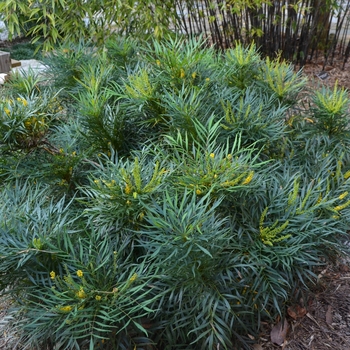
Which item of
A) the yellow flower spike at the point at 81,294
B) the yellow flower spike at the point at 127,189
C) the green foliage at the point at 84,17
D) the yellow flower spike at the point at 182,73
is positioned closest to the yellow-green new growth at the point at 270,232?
the yellow flower spike at the point at 127,189

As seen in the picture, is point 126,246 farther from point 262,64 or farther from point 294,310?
point 262,64

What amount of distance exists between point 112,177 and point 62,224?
0.21 m

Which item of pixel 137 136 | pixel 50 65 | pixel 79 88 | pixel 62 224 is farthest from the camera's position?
pixel 50 65

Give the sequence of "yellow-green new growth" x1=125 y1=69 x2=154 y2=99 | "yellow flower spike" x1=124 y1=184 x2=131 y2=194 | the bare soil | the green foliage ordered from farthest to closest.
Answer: the green foliage < "yellow-green new growth" x1=125 y1=69 x2=154 y2=99 < the bare soil < "yellow flower spike" x1=124 y1=184 x2=131 y2=194

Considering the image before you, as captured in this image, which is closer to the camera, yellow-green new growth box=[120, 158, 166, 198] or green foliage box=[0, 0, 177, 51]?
yellow-green new growth box=[120, 158, 166, 198]

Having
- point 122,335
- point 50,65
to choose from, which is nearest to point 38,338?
point 122,335

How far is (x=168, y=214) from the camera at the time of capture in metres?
1.35

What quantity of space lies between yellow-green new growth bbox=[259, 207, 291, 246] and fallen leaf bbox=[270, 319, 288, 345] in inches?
15.2

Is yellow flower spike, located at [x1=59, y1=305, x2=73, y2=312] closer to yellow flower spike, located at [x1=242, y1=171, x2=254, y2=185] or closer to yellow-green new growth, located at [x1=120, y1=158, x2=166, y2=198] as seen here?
yellow-green new growth, located at [x1=120, y1=158, x2=166, y2=198]

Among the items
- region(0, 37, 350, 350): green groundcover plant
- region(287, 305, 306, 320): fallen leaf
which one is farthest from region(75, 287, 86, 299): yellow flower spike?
region(287, 305, 306, 320): fallen leaf

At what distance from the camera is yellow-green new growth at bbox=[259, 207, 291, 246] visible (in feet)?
4.81

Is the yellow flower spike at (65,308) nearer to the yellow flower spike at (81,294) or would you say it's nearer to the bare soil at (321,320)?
the yellow flower spike at (81,294)

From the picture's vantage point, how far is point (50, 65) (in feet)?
7.88

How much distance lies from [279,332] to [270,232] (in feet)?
1.45
